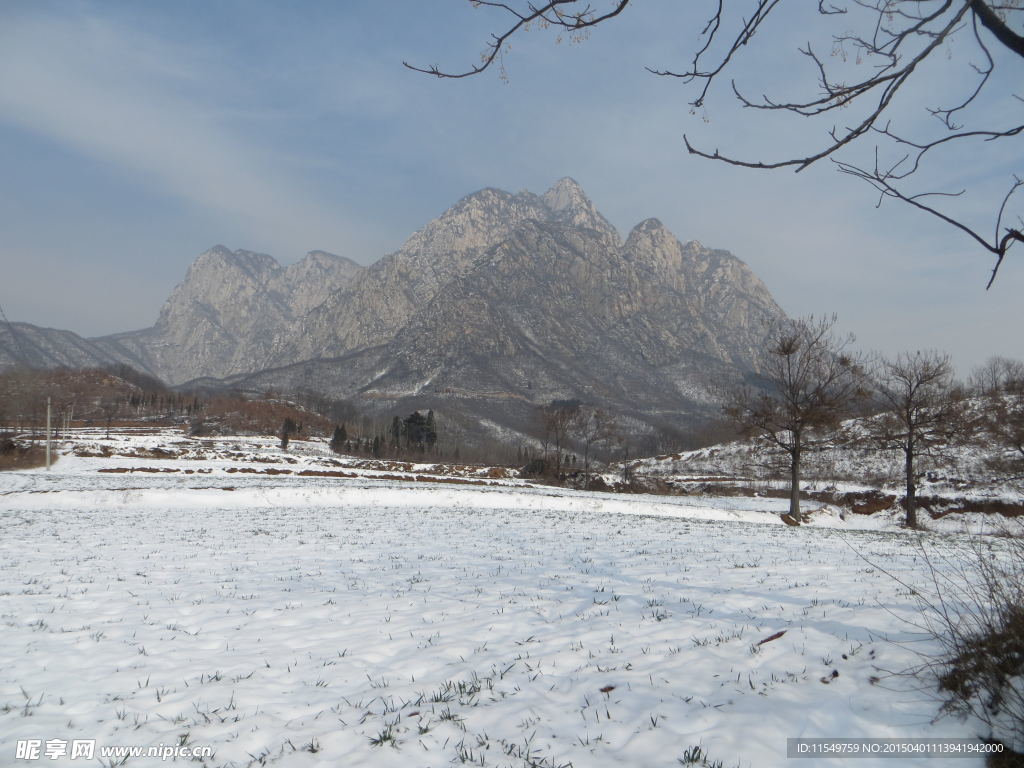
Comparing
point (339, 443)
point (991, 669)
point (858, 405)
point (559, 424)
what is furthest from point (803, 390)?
point (339, 443)

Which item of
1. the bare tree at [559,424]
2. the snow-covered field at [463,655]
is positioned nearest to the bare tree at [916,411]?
the snow-covered field at [463,655]

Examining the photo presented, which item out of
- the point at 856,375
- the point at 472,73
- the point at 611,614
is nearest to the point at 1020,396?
the point at 856,375

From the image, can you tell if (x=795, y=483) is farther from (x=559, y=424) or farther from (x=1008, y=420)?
(x=559, y=424)

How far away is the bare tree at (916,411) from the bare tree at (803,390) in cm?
172

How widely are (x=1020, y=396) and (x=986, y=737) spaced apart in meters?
29.2

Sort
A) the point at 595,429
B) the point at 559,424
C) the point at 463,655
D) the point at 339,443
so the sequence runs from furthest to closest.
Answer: the point at 339,443, the point at 595,429, the point at 559,424, the point at 463,655

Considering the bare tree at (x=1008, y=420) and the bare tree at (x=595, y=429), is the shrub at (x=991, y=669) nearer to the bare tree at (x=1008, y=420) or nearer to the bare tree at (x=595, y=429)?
the bare tree at (x=1008, y=420)

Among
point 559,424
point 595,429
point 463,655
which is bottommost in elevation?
point 463,655

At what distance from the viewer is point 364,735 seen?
413 cm

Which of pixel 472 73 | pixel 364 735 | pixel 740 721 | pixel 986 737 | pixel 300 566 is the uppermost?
pixel 472 73

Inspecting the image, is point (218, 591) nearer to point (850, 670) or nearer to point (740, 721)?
point (740, 721)

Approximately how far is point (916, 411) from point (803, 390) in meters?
5.21

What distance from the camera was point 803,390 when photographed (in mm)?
27281

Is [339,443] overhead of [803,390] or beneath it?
beneath
